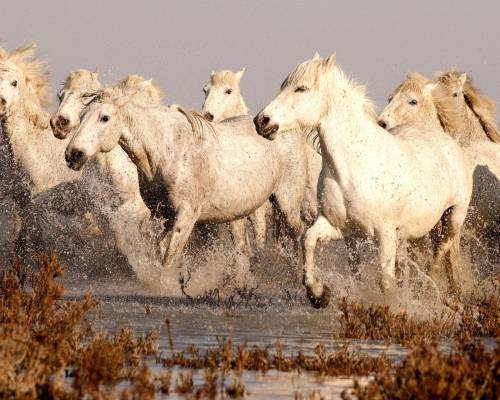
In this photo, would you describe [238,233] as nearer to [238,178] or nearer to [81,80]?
[238,178]

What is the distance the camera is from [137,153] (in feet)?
40.8

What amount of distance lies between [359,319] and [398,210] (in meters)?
1.72

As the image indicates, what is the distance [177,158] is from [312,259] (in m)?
2.75

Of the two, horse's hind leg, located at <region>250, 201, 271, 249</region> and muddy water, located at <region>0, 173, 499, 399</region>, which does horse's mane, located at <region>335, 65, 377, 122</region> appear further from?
horse's hind leg, located at <region>250, 201, 271, 249</region>

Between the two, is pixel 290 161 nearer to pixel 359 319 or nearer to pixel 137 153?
pixel 137 153

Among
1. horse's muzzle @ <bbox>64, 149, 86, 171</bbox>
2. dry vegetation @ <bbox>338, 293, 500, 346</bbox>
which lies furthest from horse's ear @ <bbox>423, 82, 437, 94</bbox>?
dry vegetation @ <bbox>338, 293, 500, 346</bbox>

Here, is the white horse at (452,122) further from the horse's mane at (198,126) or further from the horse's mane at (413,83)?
the horse's mane at (198,126)

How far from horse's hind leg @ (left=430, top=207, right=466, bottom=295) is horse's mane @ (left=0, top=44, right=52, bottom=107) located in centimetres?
539

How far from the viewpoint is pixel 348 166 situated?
10.4 m

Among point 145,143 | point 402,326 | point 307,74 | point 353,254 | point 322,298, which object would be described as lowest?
point 322,298

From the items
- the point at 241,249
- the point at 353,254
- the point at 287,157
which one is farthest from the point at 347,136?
the point at 241,249

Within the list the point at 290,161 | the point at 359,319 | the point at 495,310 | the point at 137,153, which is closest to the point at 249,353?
the point at 359,319

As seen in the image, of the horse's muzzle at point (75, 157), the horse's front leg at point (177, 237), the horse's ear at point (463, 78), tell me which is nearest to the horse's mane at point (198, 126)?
the horse's front leg at point (177, 237)

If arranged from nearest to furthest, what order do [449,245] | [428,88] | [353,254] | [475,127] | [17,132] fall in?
[353,254], [449,245], [428,88], [17,132], [475,127]
